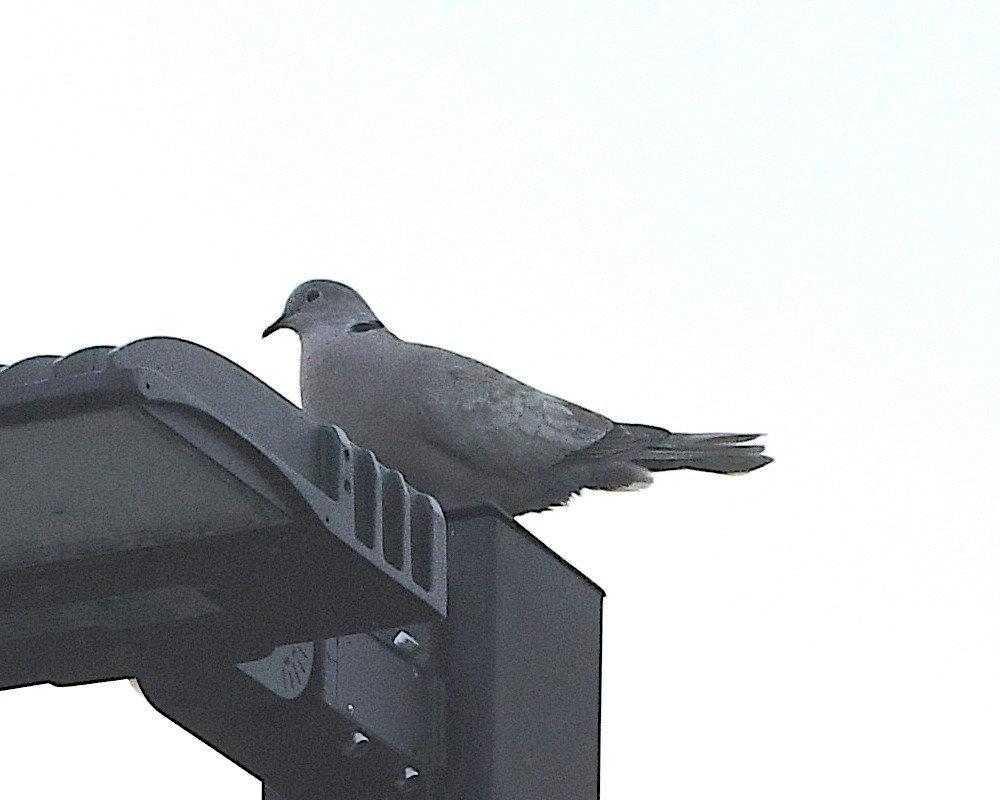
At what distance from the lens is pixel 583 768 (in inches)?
109

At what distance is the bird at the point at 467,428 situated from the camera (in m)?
6.11

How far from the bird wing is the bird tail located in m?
0.28

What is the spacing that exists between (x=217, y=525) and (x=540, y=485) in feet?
15.6

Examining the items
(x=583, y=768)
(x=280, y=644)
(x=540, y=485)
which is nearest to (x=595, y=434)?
(x=540, y=485)

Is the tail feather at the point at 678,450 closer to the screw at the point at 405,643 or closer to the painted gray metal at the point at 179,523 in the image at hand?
the screw at the point at 405,643

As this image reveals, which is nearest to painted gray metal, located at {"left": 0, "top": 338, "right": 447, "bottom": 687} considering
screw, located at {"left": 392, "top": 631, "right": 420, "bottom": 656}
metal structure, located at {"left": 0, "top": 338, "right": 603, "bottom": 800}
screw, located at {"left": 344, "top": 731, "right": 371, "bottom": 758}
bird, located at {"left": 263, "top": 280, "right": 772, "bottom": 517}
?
metal structure, located at {"left": 0, "top": 338, "right": 603, "bottom": 800}

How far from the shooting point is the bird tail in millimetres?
6930

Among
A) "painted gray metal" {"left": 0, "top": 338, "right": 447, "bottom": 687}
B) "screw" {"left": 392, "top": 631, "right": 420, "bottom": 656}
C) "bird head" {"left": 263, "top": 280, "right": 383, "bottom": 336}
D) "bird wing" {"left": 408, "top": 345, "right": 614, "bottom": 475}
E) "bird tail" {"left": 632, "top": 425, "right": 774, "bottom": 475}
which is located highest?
"bird head" {"left": 263, "top": 280, "right": 383, "bottom": 336}

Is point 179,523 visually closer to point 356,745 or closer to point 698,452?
point 356,745

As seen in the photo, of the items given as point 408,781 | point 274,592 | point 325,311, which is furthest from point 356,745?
point 325,311

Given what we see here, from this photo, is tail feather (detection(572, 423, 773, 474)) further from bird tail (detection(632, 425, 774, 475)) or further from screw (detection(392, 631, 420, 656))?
screw (detection(392, 631, 420, 656))

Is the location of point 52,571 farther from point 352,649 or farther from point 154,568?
point 352,649

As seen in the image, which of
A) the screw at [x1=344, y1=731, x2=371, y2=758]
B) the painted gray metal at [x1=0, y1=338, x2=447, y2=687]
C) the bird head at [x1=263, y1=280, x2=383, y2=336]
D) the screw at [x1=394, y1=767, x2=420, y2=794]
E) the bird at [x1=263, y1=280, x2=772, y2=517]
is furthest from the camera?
the bird head at [x1=263, y1=280, x2=383, y2=336]

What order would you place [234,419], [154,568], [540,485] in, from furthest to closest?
1. [540,485]
2. [154,568]
3. [234,419]
